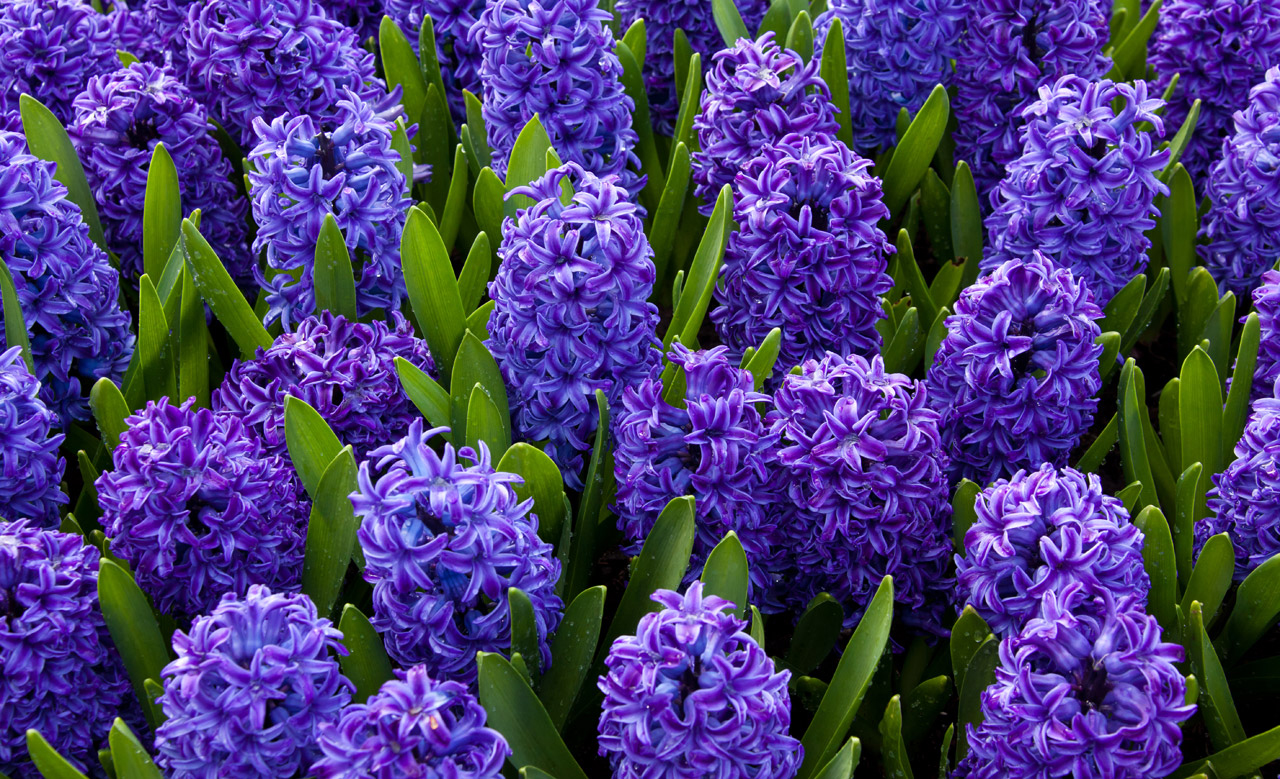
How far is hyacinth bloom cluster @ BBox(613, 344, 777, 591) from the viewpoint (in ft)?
7.93

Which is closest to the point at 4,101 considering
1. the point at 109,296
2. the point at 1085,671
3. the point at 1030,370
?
the point at 109,296

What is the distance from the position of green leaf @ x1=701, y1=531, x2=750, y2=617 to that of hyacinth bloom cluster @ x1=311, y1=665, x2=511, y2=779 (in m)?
0.64

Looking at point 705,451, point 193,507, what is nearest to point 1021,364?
point 705,451

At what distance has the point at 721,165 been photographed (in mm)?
3338

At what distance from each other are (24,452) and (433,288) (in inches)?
40.9

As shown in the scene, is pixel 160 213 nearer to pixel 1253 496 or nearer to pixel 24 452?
pixel 24 452

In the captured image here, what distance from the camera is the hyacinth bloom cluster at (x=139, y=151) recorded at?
3.42 m

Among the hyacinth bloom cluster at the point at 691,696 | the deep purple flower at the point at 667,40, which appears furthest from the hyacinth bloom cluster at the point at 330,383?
the deep purple flower at the point at 667,40

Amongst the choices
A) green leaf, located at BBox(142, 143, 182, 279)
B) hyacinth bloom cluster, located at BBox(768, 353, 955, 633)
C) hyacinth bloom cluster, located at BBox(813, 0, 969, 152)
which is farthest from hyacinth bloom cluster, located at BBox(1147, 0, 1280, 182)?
green leaf, located at BBox(142, 143, 182, 279)

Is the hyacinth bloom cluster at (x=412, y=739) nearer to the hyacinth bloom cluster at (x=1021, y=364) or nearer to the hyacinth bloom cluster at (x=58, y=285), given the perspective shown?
the hyacinth bloom cluster at (x=1021, y=364)

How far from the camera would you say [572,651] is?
2.45 meters

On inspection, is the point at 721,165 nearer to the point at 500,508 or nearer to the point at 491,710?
the point at 500,508

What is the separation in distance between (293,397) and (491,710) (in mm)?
846

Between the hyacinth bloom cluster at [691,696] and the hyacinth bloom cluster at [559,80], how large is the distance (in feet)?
5.92
